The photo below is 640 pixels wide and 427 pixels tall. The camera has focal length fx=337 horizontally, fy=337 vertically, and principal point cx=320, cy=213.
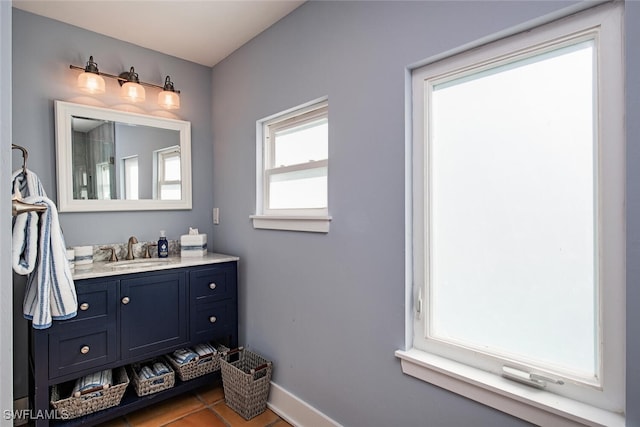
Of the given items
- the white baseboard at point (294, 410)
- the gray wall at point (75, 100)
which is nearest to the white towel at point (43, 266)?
the gray wall at point (75, 100)

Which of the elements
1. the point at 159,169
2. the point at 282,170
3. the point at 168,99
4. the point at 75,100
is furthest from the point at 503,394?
the point at 75,100

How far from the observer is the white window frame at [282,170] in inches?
75.7

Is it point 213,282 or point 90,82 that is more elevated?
point 90,82

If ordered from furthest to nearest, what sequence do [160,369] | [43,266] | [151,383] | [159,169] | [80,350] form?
[159,169] → [160,369] → [151,383] → [80,350] → [43,266]

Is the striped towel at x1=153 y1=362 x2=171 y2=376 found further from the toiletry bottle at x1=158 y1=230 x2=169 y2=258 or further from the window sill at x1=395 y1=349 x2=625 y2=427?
the window sill at x1=395 y1=349 x2=625 y2=427

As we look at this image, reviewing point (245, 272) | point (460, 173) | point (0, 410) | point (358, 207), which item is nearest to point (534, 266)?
point (460, 173)

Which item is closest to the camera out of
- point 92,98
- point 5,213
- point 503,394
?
point 5,213

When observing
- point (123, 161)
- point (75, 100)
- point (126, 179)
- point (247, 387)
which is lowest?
point (247, 387)

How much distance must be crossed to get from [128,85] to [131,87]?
0.02 meters

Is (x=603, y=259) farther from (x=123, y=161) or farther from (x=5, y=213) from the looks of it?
(x=123, y=161)

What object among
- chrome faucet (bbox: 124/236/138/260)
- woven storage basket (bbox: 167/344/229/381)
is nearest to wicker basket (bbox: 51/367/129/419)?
woven storage basket (bbox: 167/344/229/381)

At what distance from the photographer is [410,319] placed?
1516 mm

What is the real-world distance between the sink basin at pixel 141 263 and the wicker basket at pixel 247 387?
2.51 ft

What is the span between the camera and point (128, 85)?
2.33 meters
